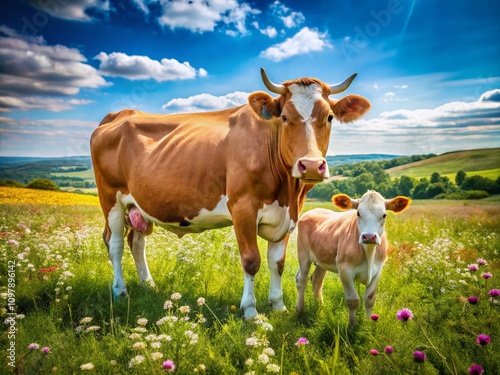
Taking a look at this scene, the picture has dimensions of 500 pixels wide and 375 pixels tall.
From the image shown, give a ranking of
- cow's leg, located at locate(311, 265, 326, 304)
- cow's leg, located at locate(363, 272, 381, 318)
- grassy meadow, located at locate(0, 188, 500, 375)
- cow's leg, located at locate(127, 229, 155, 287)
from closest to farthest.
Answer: grassy meadow, located at locate(0, 188, 500, 375) < cow's leg, located at locate(363, 272, 381, 318) < cow's leg, located at locate(311, 265, 326, 304) < cow's leg, located at locate(127, 229, 155, 287)

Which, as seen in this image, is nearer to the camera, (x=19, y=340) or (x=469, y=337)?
(x=469, y=337)

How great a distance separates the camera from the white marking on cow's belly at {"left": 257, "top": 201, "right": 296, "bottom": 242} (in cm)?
505

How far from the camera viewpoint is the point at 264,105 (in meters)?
Answer: 4.95

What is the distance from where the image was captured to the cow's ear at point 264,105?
4883mm

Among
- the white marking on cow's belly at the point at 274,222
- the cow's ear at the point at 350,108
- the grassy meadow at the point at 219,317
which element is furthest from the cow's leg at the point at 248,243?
the cow's ear at the point at 350,108

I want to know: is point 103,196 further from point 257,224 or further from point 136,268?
point 257,224

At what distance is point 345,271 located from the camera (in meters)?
4.74

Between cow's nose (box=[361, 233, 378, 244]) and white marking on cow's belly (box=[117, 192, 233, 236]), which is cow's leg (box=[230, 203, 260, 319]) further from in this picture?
cow's nose (box=[361, 233, 378, 244])

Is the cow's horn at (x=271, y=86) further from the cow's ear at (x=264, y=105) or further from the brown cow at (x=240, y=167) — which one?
the cow's ear at (x=264, y=105)

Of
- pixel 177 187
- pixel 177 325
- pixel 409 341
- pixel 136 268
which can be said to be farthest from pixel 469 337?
pixel 136 268

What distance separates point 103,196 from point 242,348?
14.9 ft

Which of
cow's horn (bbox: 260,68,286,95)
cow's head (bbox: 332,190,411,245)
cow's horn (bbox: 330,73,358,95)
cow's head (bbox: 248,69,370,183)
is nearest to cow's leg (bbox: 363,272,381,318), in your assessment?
cow's head (bbox: 332,190,411,245)

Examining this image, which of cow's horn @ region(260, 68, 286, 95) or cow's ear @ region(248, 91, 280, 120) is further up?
cow's horn @ region(260, 68, 286, 95)

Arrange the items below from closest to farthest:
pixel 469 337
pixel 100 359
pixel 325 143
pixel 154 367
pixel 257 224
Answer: pixel 154 367 → pixel 100 359 → pixel 469 337 → pixel 325 143 → pixel 257 224
